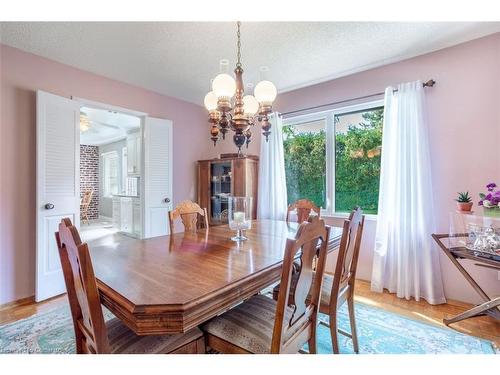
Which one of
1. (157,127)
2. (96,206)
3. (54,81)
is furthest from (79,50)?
(96,206)

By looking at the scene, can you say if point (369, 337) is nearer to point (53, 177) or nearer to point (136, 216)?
point (53, 177)

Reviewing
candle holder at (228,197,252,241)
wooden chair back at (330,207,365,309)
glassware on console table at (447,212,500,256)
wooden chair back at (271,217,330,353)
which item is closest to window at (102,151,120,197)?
candle holder at (228,197,252,241)

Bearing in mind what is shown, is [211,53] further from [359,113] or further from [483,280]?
[483,280]

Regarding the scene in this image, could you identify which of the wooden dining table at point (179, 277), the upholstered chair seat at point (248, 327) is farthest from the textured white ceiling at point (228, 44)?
the upholstered chair seat at point (248, 327)

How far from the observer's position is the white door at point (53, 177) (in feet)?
7.87

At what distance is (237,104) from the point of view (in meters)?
1.76

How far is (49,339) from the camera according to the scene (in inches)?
71.4

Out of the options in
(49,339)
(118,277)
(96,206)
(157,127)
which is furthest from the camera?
(96,206)

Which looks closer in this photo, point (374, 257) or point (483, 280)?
point (483, 280)

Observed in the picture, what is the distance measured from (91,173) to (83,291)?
7.81m

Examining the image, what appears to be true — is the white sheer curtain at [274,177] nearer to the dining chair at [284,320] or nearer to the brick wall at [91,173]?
the dining chair at [284,320]

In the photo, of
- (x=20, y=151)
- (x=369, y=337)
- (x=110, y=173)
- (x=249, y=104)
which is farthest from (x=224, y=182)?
(x=110, y=173)

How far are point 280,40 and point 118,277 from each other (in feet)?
7.31

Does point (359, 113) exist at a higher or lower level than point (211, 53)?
lower
